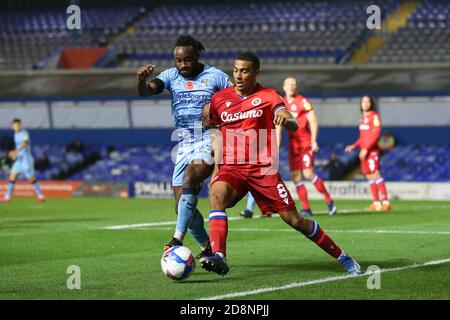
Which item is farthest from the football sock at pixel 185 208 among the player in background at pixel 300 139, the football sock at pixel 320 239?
the player in background at pixel 300 139

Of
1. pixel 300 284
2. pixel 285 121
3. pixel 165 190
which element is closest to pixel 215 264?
pixel 300 284

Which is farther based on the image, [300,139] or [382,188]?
[382,188]

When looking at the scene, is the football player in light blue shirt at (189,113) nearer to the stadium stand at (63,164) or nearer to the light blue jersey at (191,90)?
the light blue jersey at (191,90)

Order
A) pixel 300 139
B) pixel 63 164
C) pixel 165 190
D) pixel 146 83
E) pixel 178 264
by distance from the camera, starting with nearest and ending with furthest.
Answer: pixel 178 264 < pixel 146 83 < pixel 300 139 < pixel 165 190 < pixel 63 164

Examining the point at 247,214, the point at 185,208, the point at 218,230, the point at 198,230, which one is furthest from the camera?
the point at 247,214

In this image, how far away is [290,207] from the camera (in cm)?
1027

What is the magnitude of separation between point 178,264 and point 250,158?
1330mm

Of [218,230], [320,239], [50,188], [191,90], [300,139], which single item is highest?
[191,90]

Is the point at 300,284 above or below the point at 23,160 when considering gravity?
below

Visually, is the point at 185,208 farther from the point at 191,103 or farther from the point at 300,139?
the point at 300,139

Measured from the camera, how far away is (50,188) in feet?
110

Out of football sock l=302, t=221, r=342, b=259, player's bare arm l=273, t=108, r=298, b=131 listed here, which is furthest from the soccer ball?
player's bare arm l=273, t=108, r=298, b=131
